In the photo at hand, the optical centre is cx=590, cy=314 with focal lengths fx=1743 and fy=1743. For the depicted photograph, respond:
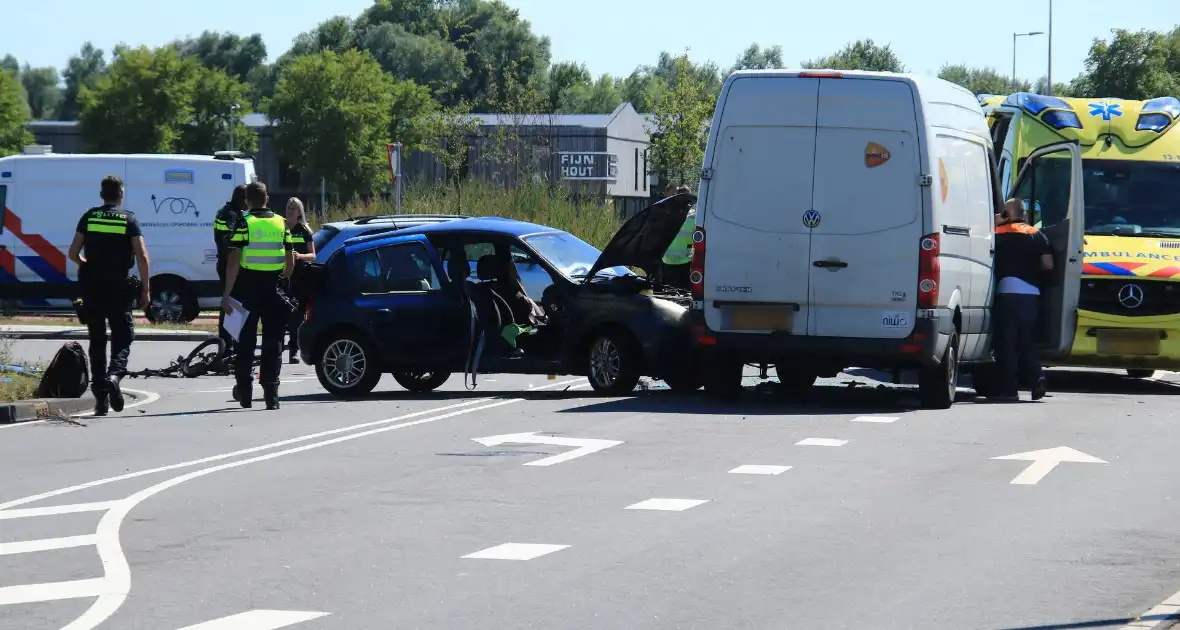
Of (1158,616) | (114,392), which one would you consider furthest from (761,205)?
(1158,616)

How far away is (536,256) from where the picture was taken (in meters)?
15.8

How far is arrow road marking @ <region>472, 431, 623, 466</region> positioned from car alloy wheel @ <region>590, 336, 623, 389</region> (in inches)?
113

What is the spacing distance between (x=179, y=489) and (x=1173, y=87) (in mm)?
67304

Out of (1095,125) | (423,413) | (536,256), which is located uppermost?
(1095,125)

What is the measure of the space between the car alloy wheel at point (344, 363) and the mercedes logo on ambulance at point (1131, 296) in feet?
24.1

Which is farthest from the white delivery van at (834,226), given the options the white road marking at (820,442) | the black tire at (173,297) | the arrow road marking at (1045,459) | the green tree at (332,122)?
the green tree at (332,122)

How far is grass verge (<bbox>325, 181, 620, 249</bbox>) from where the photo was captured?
1229 inches

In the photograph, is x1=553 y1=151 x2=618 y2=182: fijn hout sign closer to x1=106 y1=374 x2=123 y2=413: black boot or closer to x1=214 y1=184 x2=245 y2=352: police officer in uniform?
x1=214 y1=184 x2=245 y2=352: police officer in uniform

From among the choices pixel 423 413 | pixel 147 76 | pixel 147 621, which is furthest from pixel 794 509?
pixel 147 76

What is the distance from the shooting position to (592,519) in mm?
8734

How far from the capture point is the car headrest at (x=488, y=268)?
1605 centimetres

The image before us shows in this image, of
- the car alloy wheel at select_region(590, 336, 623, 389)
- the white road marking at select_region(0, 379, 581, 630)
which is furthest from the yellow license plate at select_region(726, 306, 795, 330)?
the white road marking at select_region(0, 379, 581, 630)

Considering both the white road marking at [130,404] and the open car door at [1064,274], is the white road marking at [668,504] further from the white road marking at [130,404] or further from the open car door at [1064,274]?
the open car door at [1064,274]

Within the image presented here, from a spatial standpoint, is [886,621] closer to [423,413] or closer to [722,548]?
[722,548]
